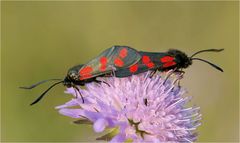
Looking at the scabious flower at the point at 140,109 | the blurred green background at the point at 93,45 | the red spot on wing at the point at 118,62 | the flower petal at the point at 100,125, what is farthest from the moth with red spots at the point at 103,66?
the blurred green background at the point at 93,45

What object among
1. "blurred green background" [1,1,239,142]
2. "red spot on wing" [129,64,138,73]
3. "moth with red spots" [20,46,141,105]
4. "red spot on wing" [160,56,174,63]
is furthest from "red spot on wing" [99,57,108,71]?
"blurred green background" [1,1,239,142]

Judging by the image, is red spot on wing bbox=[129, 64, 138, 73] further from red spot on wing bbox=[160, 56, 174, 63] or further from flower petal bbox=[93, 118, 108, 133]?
flower petal bbox=[93, 118, 108, 133]

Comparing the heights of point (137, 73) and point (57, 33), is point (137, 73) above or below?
below

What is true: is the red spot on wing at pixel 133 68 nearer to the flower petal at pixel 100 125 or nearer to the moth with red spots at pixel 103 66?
the moth with red spots at pixel 103 66

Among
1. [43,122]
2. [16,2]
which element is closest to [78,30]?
[16,2]

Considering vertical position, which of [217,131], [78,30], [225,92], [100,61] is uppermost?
[78,30]

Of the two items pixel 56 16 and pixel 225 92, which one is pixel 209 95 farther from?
pixel 56 16
